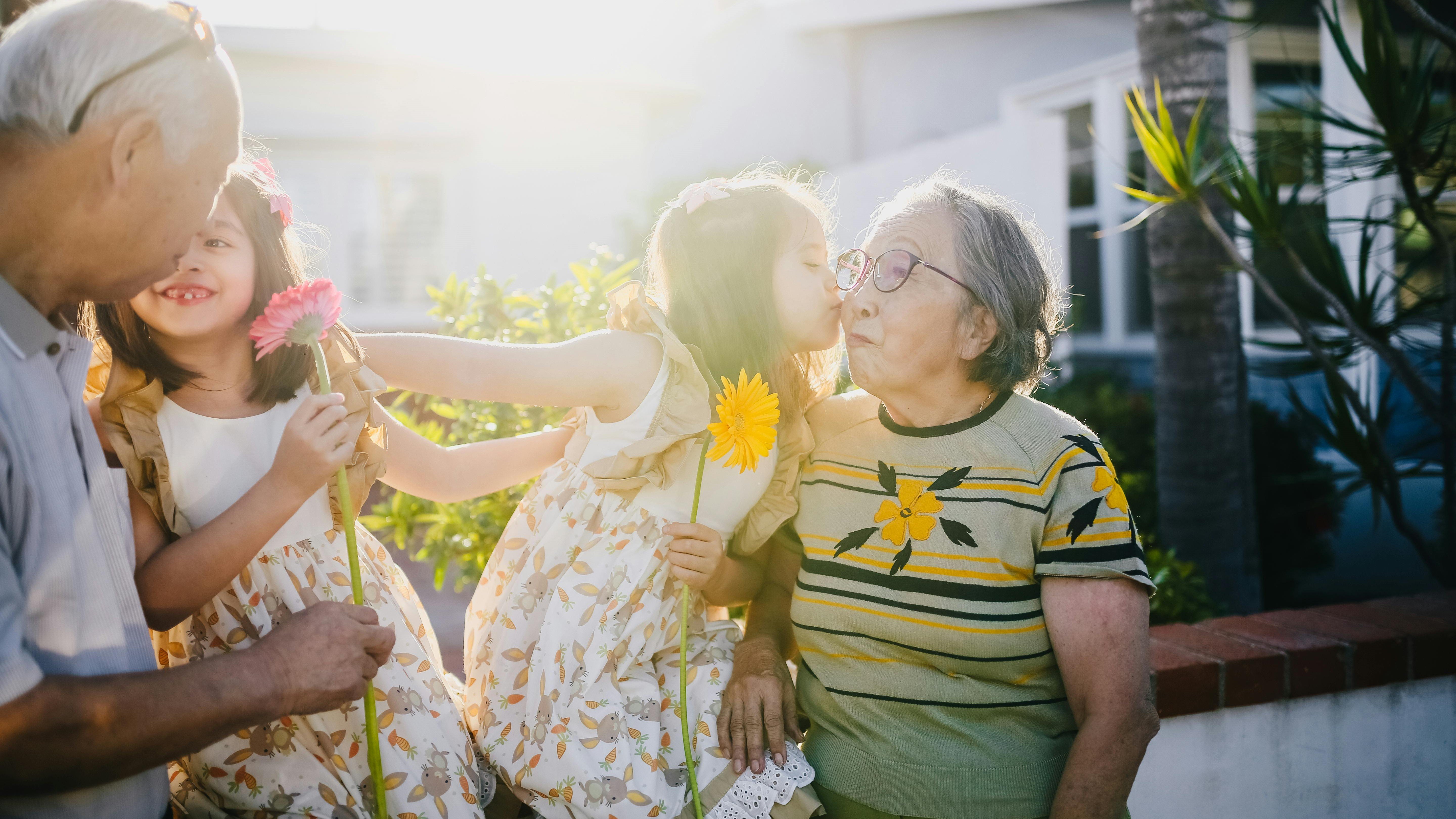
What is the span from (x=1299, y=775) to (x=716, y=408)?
1.97 metres

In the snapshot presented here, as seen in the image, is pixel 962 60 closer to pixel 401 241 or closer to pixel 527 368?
pixel 401 241

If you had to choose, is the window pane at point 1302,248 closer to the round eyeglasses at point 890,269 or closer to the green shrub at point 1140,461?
the green shrub at point 1140,461

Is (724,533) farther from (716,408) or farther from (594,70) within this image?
(594,70)

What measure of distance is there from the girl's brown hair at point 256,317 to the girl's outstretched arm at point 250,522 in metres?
0.26

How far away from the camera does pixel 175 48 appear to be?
1188 mm

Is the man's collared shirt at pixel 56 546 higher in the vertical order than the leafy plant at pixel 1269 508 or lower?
higher

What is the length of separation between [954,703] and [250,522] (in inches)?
51.1

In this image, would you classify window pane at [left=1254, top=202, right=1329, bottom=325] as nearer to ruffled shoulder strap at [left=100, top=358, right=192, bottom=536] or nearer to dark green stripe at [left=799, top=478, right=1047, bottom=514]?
dark green stripe at [left=799, top=478, right=1047, bottom=514]

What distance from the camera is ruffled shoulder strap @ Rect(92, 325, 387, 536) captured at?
1.56 m

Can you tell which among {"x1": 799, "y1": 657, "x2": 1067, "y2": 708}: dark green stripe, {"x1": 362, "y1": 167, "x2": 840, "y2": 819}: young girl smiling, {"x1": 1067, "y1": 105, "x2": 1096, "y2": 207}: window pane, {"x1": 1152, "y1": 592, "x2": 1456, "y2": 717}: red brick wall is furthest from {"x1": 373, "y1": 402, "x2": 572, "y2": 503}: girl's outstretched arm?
{"x1": 1067, "y1": 105, "x2": 1096, "y2": 207}: window pane

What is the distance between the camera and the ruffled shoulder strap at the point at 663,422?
74.3 inches

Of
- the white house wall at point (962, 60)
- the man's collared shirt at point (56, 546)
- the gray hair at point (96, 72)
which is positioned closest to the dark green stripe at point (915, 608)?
the man's collared shirt at point (56, 546)

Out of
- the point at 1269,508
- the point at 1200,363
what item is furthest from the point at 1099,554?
the point at 1269,508

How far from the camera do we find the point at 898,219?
204 cm
